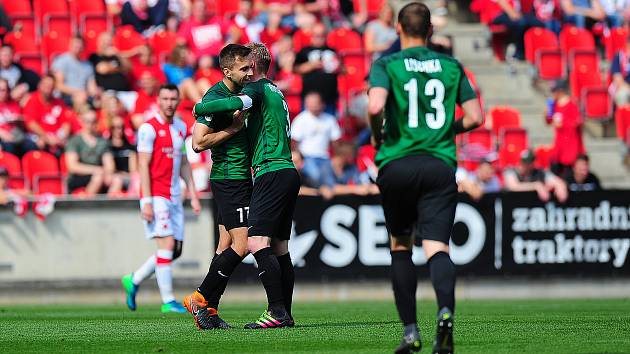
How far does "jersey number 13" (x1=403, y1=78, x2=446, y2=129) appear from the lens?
7586 millimetres

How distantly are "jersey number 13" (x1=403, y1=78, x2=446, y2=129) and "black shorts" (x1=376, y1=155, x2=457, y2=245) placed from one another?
22 cm

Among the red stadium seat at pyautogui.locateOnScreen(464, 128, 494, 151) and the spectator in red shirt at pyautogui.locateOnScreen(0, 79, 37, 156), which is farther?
the red stadium seat at pyautogui.locateOnScreen(464, 128, 494, 151)

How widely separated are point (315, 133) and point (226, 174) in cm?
786

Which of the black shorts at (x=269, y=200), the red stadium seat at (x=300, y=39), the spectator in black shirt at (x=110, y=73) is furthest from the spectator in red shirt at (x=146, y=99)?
the black shorts at (x=269, y=200)

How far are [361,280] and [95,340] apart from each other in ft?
25.6

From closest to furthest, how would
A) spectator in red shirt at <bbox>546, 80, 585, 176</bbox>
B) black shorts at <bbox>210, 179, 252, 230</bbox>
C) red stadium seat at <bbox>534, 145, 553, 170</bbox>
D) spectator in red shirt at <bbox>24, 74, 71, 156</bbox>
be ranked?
black shorts at <bbox>210, 179, 252, 230</bbox>
spectator in red shirt at <bbox>24, 74, 71, 156</bbox>
spectator in red shirt at <bbox>546, 80, 585, 176</bbox>
red stadium seat at <bbox>534, 145, 553, 170</bbox>

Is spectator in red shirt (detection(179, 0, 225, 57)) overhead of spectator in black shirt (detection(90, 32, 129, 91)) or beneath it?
overhead

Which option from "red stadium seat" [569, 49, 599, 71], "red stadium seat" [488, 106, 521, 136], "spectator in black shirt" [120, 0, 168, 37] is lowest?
"red stadium seat" [488, 106, 521, 136]

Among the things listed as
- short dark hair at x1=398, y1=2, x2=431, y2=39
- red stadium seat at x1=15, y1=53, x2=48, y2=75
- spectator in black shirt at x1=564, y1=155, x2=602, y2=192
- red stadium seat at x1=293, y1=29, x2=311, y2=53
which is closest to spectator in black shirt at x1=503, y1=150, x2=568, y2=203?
spectator in black shirt at x1=564, y1=155, x2=602, y2=192

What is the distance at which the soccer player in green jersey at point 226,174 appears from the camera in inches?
388

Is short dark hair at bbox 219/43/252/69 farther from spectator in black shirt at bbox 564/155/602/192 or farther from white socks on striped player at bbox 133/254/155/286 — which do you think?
spectator in black shirt at bbox 564/155/602/192

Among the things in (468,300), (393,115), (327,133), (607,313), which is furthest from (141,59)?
(393,115)

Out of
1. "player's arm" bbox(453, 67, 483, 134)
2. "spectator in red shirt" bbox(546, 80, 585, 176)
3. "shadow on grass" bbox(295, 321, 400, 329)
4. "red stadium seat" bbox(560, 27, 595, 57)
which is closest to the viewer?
"player's arm" bbox(453, 67, 483, 134)

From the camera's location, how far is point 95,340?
927 centimetres
